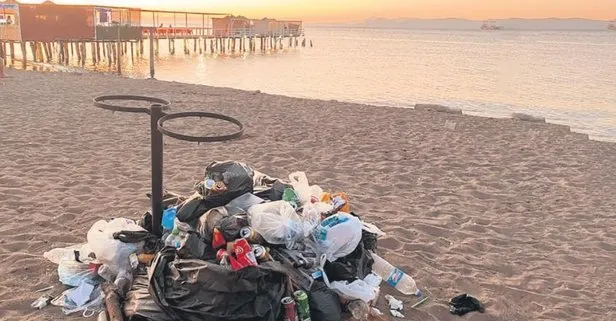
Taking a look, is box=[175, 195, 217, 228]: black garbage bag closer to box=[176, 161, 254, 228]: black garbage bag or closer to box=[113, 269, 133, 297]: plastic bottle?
box=[176, 161, 254, 228]: black garbage bag

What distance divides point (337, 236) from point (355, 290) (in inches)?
15.0

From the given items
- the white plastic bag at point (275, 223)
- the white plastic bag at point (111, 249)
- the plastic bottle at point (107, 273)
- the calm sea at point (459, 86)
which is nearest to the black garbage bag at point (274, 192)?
the white plastic bag at point (275, 223)

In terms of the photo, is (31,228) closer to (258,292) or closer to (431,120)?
(258,292)

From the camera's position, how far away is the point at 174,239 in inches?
134

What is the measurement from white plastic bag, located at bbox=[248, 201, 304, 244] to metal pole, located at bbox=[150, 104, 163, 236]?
25.9 inches

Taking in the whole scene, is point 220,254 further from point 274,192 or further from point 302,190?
point 302,190

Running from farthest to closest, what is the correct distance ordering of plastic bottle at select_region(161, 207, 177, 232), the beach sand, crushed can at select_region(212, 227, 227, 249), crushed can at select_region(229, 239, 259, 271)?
the beach sand → plastic bottle at select_region(161, 207, 177, 232) → crushed can at select_region(212, 227, 227, 249) → crushed can at select_region(229, 239, 259, 271)

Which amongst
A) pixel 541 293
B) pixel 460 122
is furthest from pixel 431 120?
pixel 541 293

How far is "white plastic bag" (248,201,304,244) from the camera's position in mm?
3357

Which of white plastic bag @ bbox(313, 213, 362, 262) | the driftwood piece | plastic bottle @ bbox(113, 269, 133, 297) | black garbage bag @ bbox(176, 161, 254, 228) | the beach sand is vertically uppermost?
black garbage bag @ bbox(176, 161, 254, 228)

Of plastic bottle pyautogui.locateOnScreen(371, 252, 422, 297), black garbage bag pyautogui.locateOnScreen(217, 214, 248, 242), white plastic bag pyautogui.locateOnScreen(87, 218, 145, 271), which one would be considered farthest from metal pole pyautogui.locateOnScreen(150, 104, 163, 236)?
plastic bottle pyautogui.locateOnScreen(371, 252, 422, 297)

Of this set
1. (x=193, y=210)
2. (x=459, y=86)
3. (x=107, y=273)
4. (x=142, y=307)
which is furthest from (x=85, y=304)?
(x=459, y=86)

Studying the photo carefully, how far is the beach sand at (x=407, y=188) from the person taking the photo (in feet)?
13.3

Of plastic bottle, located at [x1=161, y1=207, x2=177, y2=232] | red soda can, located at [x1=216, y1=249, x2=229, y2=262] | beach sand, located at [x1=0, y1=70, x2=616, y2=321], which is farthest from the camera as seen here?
beach sand, located at [x1=0, y1=70, x2=616, y2=321]
